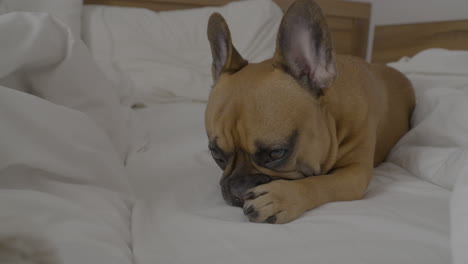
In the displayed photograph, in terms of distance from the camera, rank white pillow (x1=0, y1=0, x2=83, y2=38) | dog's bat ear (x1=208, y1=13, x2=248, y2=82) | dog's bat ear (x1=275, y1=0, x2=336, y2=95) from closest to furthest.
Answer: dog's bat ear (x1=275, y1=0, x2=336, y2=95), dog's bat ear (x1=208, y1=13, x2=248, y2=82), white pillow (x1=0, y1=0, x2=83, y2=38)

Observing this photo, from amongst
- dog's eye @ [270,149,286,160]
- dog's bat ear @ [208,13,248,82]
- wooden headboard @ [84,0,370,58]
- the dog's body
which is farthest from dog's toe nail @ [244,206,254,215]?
wooden headboard @ [84,0,370,58]

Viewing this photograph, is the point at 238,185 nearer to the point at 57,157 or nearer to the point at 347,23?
the point at 57,157

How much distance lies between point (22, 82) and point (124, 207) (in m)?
0.38

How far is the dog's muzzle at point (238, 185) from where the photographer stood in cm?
83

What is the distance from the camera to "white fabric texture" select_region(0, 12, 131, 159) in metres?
0.79

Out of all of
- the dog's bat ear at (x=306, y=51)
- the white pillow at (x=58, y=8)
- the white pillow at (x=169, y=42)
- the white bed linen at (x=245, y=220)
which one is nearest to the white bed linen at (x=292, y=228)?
the white bed linen at (x=245, y=220)

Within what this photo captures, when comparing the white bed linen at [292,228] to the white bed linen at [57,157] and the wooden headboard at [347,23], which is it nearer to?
the white bed linen at [57,157]

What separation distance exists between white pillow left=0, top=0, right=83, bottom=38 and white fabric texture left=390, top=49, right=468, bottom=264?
143cm

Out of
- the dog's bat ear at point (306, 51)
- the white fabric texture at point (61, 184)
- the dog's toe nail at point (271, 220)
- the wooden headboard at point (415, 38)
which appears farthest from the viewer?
the wooden headboard at point (415, 38)

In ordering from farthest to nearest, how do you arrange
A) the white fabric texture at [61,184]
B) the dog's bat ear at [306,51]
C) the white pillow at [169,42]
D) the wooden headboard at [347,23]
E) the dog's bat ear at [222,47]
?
the wooden headboard at [347,23] → the white pillow at [169,42] → the dog's bat ear at [222,47] → the dog's bat ear at [306,51] → the white fabric texture at [61,184]

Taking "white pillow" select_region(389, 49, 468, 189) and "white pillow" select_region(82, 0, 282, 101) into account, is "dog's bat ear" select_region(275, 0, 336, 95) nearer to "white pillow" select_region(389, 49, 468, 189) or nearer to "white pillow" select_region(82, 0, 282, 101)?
"white pillow" select_region(389, 49, 468, 189)

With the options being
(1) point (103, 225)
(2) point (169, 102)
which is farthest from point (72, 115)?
(2) point (169, 102)

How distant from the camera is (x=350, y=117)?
1.00 metres

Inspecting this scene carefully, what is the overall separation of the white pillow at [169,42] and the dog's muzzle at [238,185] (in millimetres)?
1136
